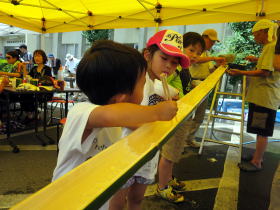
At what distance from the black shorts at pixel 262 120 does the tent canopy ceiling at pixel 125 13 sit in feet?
6.34

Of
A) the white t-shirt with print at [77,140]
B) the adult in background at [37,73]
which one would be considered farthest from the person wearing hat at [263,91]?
the adult in background at [37,73]

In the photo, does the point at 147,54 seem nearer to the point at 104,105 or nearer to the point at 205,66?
the point at 104,105

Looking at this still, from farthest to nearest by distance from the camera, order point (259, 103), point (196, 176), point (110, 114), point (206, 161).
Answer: point (206, 161) → point (259, 103) → point (196, 176) → point (110, 114)

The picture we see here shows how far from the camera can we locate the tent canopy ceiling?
162 inches

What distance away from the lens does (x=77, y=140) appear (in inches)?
29.7

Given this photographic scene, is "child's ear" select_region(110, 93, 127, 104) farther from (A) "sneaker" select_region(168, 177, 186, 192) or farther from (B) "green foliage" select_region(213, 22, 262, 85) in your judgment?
(B) "green foliage" select_region(213, 22, 262, 85)

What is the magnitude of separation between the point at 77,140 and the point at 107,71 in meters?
0.26

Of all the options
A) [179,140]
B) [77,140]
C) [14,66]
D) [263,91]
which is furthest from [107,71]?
[14,66]

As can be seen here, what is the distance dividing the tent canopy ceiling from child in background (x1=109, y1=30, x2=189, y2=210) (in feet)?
11.3

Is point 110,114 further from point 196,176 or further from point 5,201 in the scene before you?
point 196,176

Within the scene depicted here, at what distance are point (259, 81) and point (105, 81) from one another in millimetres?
2797

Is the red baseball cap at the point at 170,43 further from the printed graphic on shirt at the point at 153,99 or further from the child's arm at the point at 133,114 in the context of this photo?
the child's arm at the point at 133,114

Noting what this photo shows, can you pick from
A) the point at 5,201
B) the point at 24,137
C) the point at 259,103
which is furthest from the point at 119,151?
the point at 24,137

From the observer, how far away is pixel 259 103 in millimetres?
2928
